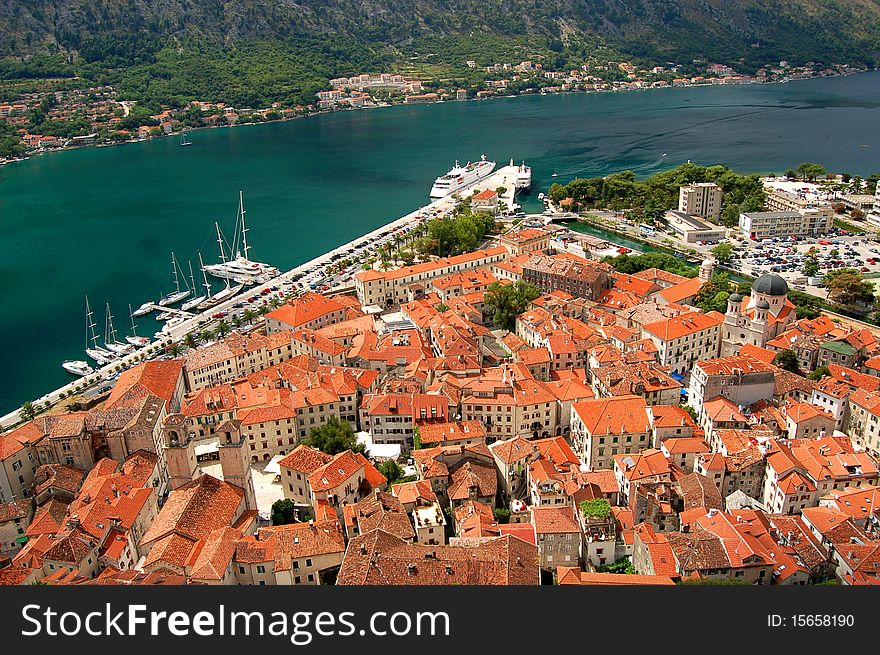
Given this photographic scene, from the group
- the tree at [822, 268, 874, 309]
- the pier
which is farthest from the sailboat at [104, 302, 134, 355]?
the tree at [822, 268, 874, 309]

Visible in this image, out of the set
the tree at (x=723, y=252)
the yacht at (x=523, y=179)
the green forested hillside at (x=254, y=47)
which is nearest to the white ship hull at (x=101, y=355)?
the tree at (x=723, y=252)

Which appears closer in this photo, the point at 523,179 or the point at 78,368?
the point at 78,368

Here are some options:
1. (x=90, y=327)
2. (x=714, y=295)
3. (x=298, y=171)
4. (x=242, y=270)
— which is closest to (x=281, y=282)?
(x=242, y=270)

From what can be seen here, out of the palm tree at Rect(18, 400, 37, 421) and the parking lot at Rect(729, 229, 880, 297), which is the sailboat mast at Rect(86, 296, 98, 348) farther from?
the parking lot at Rect(729, 229, 880, 297)

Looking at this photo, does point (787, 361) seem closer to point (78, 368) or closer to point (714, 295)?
point (714, 295)

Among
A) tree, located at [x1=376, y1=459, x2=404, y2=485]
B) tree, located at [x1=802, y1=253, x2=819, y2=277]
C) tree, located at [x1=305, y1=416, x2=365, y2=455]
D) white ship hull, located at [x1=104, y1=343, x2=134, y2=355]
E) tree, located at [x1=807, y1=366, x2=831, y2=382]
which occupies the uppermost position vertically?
tree, located at [x1=802, y1=253, x2=819, y2=277]

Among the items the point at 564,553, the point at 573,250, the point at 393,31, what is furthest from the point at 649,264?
the point at 393,31

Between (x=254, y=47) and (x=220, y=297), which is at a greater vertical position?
(x=254, y=47)

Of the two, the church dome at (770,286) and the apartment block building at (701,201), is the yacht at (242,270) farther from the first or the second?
the apartment block building at (701,201)
